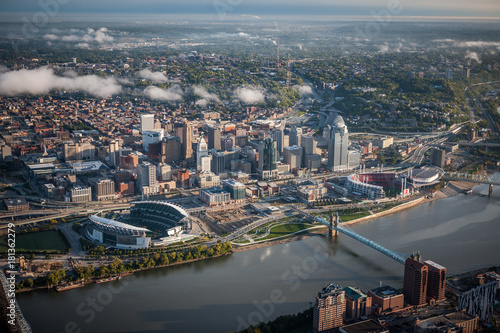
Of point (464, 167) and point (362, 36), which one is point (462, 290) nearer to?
point (464, 167)

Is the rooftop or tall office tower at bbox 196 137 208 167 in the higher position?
tall office tower at bbox 196 137 208 167

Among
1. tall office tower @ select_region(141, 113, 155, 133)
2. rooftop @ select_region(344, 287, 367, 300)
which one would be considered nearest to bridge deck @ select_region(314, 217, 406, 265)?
rooftop @ select_region(344, 287, 367, 300)

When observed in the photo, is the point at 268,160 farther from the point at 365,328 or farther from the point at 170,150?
the point at 365,328

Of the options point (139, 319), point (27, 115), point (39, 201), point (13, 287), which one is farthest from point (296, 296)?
point (27, 115)

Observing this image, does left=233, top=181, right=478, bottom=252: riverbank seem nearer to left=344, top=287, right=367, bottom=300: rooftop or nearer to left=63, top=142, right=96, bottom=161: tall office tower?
left=344, top=287, right=367, bottom=300: rooftop

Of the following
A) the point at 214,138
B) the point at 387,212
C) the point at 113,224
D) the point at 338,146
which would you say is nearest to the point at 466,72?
the point at 338,146

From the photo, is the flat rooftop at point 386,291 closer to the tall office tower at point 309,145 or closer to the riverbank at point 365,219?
the riverbank at point 365,219
